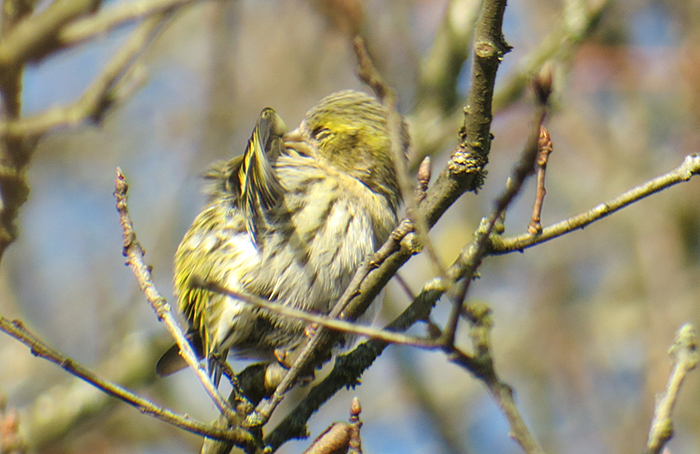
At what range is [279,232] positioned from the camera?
328 cm

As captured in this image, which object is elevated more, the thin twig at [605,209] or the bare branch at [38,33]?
the bare branch at [38,33]

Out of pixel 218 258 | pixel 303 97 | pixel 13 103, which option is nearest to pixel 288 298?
pixel 218 258

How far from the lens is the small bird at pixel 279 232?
3.24 meters

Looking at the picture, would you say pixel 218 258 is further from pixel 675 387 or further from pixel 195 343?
pixel 675 387

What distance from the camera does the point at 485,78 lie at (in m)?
2.04

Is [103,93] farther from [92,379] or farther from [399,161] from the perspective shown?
[399,161]

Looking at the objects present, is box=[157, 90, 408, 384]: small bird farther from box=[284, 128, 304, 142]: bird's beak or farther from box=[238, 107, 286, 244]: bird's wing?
box=[284, 128, 304, 142]: bird's beak

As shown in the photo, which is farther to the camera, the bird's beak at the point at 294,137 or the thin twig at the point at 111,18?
the bird's beak at the point at 294,137

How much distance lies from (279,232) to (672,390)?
1.78 meters

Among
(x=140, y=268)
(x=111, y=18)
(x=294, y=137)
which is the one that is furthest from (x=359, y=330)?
(x=111, y=18)

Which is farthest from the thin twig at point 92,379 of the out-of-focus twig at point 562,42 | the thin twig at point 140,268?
the out-of-focus twig at point 562,42

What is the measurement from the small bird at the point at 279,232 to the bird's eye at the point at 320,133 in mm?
40

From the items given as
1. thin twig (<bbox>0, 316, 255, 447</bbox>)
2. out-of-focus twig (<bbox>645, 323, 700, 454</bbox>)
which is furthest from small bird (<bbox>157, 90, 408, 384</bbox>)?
out-of-focus twig (<bbox>645, 323, 700, 454</bbox>)

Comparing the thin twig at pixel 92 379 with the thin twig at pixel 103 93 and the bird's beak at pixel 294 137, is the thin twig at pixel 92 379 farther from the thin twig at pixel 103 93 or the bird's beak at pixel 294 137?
the bird's beak at pixel 294 137
